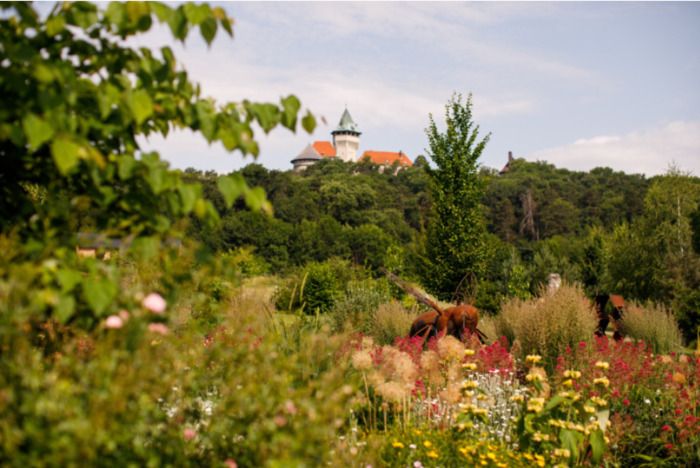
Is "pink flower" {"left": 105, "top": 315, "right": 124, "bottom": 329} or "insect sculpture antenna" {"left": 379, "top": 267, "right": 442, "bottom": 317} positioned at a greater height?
"pink flower" {"left": 105, "top": 315, "right": 124, "bottom": 329}

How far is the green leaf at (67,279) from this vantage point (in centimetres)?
185

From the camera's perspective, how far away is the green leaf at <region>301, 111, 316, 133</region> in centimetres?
238

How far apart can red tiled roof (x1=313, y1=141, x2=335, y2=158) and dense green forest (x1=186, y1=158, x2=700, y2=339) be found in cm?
3749

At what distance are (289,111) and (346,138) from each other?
408ft

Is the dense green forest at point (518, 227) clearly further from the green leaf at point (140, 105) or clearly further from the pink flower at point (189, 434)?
the green leaf at point (140, 105)

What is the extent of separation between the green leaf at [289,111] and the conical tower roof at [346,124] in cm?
12460

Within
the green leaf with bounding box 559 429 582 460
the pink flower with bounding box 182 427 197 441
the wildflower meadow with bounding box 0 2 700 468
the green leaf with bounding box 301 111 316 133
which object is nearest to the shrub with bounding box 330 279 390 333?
the wildflower meadow with bounding box 0 2 700 468

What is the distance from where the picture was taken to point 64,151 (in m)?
1.86

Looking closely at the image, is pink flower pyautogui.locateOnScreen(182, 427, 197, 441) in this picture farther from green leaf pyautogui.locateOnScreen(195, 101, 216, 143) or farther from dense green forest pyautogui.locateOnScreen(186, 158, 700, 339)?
dense green forest pyautogui.locateOnScreen(186, 158, 700, 339)

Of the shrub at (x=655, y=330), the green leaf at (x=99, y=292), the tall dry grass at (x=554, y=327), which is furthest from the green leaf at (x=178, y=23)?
the shrub at (x=655, y=330)

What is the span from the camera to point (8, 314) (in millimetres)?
1832

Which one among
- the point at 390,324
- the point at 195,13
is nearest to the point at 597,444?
the point at 195,13

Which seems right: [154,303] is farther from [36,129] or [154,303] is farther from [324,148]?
[324,148]

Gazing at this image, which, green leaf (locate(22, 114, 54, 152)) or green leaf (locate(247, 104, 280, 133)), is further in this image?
green leaf (locate(247, 104, 280, 133))
